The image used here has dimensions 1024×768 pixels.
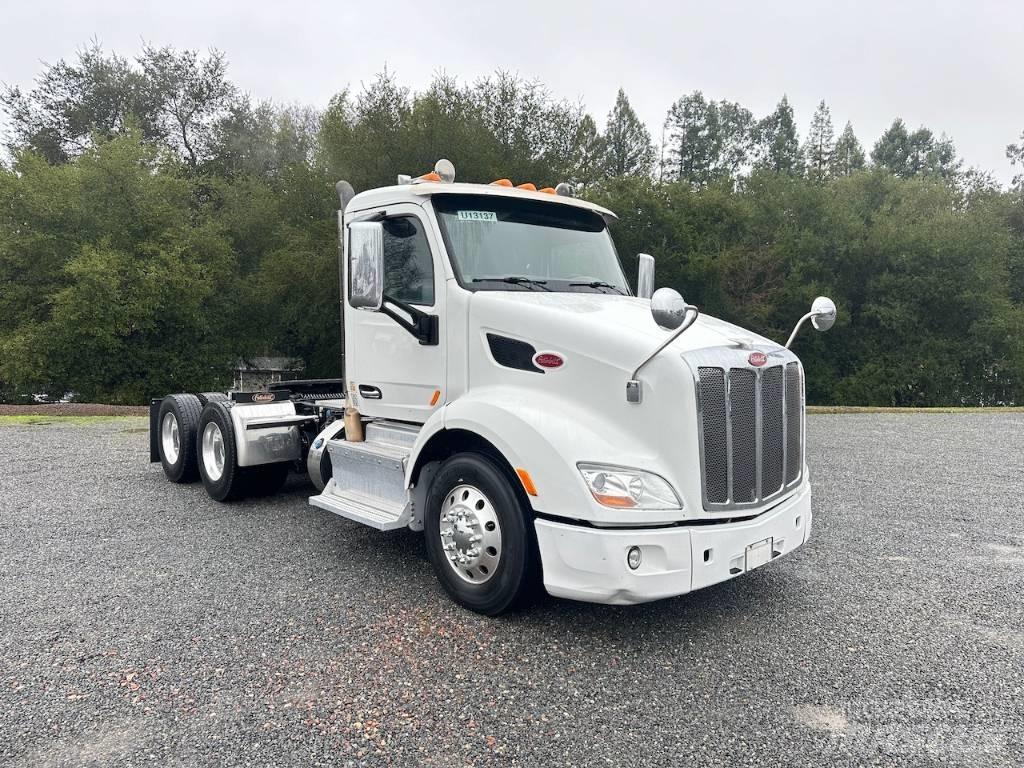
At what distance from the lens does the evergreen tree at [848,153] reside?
55.1 meters

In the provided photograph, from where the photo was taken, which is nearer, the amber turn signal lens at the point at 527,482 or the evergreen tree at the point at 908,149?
the amber turn signal lens at the point at 527,482

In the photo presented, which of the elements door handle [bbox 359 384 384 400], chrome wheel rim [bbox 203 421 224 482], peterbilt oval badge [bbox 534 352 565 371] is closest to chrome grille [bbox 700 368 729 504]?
peterbilt oval badge [bbox 534 352 565 371]

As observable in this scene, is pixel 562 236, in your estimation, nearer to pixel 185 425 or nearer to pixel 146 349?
pixel 185 425

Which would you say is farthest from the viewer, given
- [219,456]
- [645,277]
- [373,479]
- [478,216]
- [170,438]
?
[170,438]

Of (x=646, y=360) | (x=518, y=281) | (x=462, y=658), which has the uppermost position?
(x=518, y=281)

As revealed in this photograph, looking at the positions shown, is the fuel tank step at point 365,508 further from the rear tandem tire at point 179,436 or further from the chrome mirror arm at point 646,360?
the rear tandem tire at point 179,436

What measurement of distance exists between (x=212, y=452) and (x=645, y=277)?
4.68 metres

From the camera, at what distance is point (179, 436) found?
7.56m

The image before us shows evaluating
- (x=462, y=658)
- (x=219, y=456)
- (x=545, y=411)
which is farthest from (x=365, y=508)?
(x=219, y=456)

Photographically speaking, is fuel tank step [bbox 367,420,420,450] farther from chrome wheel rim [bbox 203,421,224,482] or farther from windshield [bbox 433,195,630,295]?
chrome wheel rim [bbox 203,421,224,482]

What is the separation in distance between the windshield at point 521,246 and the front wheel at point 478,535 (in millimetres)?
1220

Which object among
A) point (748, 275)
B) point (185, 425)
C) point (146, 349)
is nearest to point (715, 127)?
point (748, 275)

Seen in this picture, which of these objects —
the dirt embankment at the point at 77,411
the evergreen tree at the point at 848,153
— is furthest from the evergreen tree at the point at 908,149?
the dirt embankment at the point at 77,411

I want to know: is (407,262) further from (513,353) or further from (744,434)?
(744,434)
